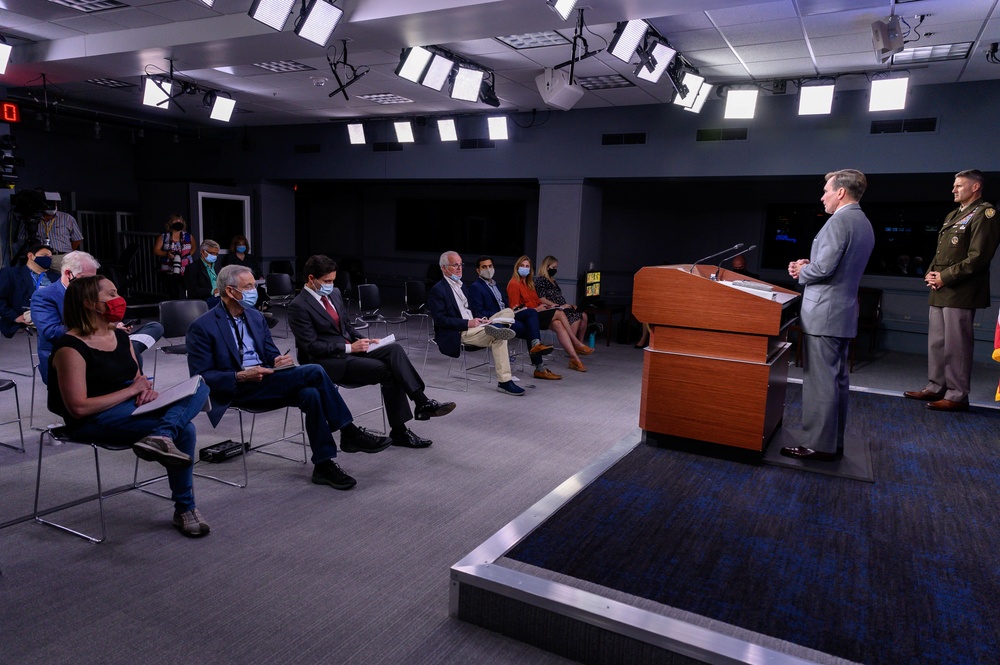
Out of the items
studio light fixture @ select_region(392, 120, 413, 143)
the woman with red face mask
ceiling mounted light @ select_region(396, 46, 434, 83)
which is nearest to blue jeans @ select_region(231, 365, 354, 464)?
the woman with red face mask

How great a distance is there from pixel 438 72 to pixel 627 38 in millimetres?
2046

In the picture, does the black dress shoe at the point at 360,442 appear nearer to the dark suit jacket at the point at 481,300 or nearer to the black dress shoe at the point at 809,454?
the dark suit jacket at the point at 481,300

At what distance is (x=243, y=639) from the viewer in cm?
227

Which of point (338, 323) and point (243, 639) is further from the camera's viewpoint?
point (338, 323)

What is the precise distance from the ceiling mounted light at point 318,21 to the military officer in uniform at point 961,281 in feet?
15.7

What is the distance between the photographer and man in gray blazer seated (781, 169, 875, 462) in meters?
3.47

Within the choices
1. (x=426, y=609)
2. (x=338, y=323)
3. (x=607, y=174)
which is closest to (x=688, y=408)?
(x=426, y=609)

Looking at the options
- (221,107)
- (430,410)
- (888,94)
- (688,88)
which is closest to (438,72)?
(688,88)

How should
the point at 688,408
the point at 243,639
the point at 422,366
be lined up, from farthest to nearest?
the point at 422,366 < the point at 688,408 < the point at 243,639

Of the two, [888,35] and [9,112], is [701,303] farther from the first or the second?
[9,112]

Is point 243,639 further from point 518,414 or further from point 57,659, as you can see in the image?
point 518,414

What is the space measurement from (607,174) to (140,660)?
7.74 m

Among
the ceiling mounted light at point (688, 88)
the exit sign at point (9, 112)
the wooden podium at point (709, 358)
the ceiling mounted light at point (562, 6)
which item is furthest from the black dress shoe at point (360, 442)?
the exit sign at point (9, 112)

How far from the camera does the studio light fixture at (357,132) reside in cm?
1028
